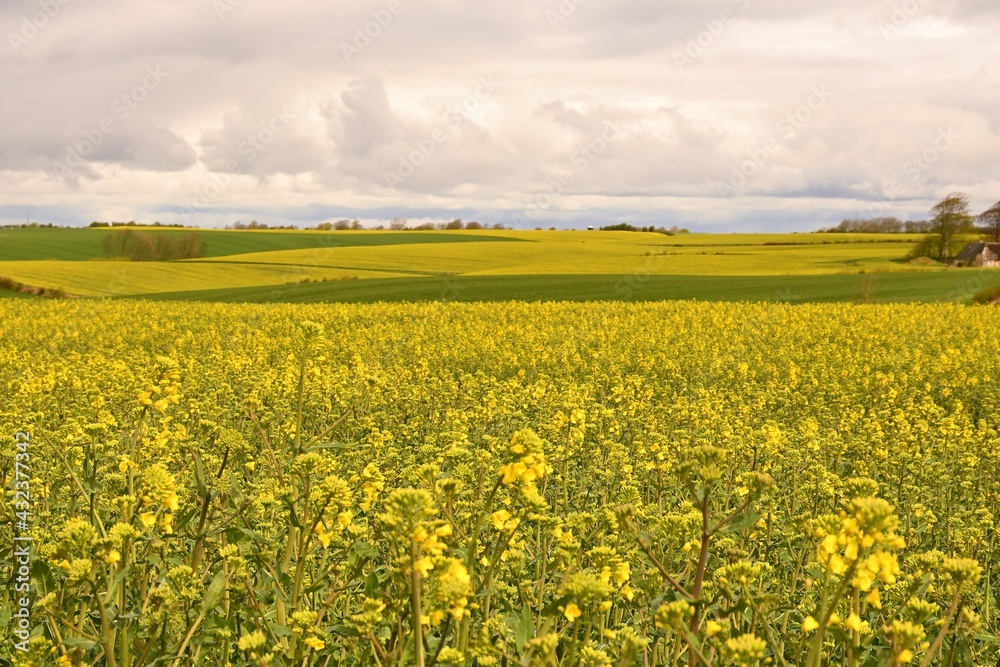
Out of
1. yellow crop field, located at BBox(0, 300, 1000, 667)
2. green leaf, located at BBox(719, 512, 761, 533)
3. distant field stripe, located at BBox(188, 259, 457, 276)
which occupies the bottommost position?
yellow crop field, located at BBox(0, 300, 1000, 667)

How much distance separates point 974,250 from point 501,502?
74.1 m

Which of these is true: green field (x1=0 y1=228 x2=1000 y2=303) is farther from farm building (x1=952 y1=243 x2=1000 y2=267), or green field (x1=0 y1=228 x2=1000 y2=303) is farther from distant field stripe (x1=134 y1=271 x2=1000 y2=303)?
farm building (x1=952 y1=243 x2=1000 y2=267)

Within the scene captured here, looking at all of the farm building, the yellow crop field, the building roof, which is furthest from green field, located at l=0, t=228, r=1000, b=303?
the yellow crop field

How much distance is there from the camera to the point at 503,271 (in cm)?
5988

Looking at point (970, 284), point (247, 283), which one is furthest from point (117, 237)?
point (970, 284)

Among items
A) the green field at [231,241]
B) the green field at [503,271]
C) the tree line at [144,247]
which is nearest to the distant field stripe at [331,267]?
the green field at [503,271]

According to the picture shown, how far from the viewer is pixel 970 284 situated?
142 feet

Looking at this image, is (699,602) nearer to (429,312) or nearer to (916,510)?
(916,510)

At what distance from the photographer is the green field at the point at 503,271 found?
148 ft

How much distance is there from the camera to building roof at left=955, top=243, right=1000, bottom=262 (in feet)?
213

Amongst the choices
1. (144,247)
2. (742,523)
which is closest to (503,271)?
(144,247)

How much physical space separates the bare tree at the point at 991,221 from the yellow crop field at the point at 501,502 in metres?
63.5

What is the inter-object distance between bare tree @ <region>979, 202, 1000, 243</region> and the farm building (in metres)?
5.96

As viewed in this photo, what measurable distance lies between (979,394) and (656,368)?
534cm
